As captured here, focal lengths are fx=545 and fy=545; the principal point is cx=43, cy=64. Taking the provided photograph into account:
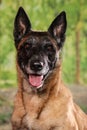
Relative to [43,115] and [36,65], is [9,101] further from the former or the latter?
[36,65]

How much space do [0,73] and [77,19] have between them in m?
3.53

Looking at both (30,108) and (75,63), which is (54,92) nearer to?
(30,108)

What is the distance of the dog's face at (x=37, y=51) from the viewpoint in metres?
7.71

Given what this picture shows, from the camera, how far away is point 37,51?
7770mm

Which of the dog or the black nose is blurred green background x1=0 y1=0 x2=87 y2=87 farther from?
the black nose

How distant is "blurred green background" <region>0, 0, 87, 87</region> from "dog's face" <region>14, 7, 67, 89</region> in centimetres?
946

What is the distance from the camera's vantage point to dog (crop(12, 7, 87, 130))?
7785mm

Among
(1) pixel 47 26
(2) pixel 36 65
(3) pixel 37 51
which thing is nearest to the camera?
(2) pixel 36 65

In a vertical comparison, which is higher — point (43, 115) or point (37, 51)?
point (37, 51)

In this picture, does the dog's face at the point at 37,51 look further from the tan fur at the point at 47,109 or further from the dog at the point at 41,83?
the tan fur at the point at 47,109

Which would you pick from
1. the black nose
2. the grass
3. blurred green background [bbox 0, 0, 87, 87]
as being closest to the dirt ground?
the grass

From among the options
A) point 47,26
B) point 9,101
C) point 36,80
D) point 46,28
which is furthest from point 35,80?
point 47,26

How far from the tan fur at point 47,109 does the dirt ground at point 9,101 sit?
16.8ft

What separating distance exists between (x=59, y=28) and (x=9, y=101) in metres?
7.37
